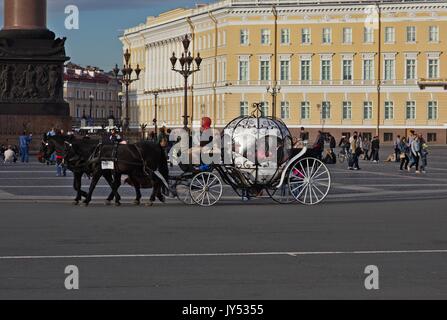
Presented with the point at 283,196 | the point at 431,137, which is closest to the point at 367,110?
the point at 431,137

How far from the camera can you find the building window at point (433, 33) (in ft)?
363

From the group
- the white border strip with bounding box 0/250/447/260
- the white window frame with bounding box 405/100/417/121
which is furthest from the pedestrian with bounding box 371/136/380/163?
the white window frame with bounding box 405/100/417/121

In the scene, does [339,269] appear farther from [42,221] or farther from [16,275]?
[42,221]

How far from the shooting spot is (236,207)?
2477 centimetres

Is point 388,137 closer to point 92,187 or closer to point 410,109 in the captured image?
point 410,109

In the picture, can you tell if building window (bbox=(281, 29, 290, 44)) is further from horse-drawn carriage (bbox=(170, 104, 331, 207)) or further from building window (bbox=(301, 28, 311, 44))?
horse-drawn carriage (bbox=(170, 104, 331, 207))

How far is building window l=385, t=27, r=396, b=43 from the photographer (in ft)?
365

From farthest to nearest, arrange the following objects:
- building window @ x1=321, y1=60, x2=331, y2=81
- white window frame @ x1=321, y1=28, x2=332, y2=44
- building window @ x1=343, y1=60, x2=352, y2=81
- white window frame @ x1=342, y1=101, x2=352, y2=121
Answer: building window @ x1=321, y1=60, x2=331, y2=81 → white window frame @ x1=321, y1=28, x2=332, y2=44 → building window @ x1=343, y1=60, x2=352, y2=81 → white window frame @ x1=342, y1=101, x2=352, y2=121

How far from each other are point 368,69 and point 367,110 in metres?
3.83

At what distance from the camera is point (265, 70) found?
115938 millimetres

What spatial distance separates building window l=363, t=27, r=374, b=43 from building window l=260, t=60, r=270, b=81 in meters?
9.20

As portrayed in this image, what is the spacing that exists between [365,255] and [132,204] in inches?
422

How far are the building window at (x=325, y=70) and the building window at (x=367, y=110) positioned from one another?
163 inches

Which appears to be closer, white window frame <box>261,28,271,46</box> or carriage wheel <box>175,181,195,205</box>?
carriage wheel <box>175,181,195,205</box>
